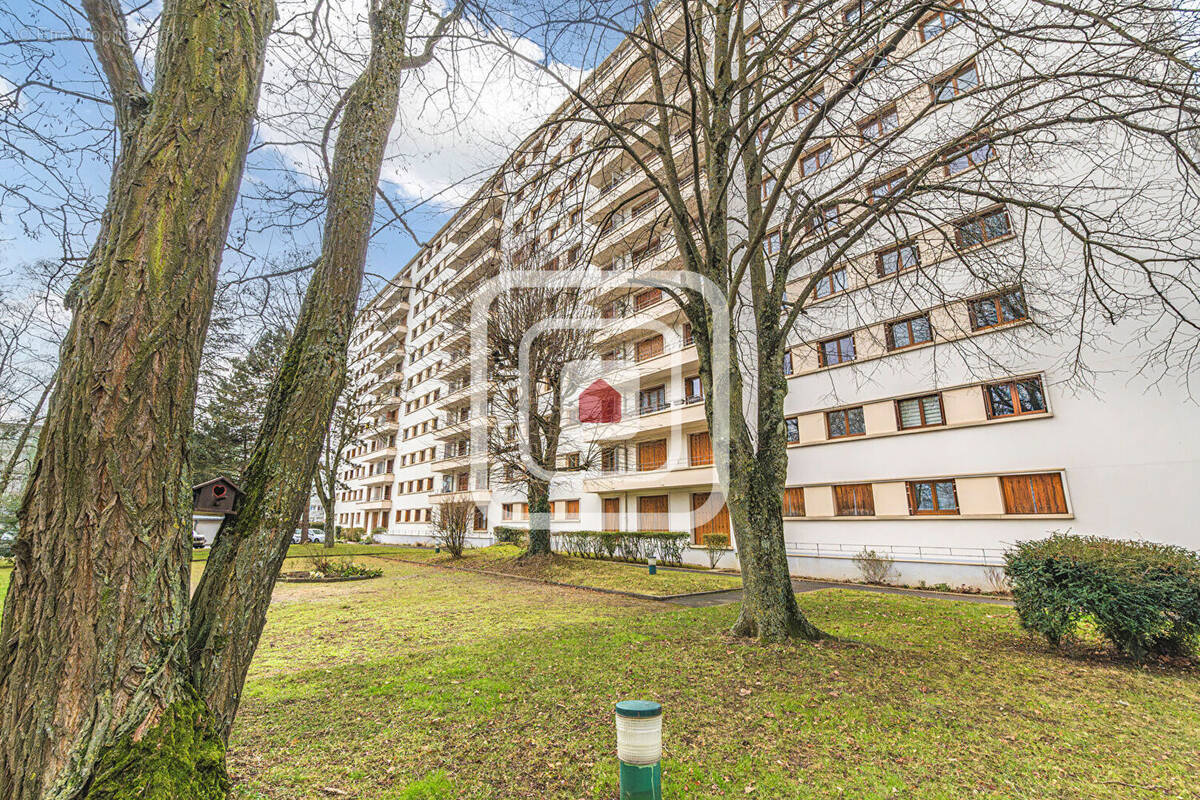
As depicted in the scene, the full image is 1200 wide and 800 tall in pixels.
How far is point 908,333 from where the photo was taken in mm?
16031

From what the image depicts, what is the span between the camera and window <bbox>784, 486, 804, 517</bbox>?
58.1 ft

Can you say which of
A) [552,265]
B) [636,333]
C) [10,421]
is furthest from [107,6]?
[10,421]

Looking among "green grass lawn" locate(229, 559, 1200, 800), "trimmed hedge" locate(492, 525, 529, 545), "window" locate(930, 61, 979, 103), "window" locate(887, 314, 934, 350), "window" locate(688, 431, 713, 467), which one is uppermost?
"window" locate(930, 61, 979, 103)

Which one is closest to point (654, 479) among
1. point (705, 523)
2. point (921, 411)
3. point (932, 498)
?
point (705, 523)

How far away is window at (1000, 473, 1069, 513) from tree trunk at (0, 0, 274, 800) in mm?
16941

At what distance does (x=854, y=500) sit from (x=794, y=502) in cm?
199

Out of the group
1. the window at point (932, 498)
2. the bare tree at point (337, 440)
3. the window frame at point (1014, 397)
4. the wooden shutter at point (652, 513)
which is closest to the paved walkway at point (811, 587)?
the window at point (932, 498)

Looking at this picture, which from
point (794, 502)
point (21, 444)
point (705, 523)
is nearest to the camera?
point (21, 444)

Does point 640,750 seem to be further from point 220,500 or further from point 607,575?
point 607,575

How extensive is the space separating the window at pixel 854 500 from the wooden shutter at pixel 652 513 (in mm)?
7641

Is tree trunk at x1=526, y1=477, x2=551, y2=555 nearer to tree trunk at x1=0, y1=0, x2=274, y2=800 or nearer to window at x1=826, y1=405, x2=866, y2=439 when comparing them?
window at x1=826, y1=405, x2=866, y2=439

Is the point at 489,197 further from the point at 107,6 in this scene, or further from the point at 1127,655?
the point at 1127,655

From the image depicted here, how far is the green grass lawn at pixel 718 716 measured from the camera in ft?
10.4

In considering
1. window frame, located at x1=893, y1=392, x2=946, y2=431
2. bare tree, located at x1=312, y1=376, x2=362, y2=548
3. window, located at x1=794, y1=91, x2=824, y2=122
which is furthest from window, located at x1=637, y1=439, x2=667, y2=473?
bare tree, located at x1=312, y1=376, x2=362, y2=548
